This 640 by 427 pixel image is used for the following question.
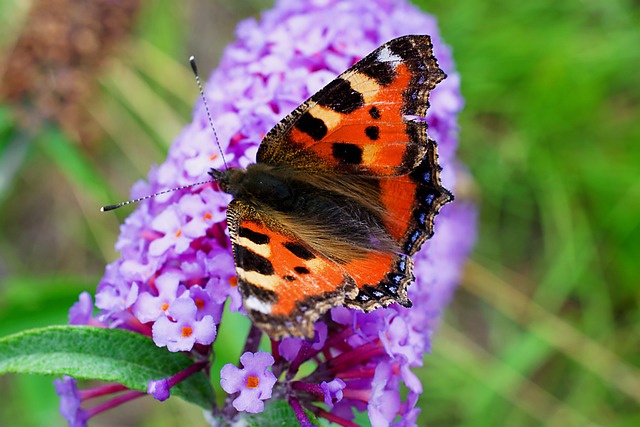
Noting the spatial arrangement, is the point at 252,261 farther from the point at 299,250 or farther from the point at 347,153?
the point at 347,153

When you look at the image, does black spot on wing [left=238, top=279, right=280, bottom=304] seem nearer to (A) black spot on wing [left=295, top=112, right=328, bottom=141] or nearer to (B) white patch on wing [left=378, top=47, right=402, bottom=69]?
(A) black spot on wing [left=295, top=112, right=328, bottom=141]

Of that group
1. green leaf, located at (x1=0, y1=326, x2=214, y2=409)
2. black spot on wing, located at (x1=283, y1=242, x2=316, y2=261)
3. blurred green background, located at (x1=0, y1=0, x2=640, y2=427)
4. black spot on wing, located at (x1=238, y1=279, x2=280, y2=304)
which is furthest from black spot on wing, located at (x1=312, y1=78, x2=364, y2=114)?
blurred green background, located at (x1=0, y1=0, x2=640, y2=427)

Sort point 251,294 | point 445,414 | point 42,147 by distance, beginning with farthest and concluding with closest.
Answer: point 445,414 < point 42,147 < point 251,294

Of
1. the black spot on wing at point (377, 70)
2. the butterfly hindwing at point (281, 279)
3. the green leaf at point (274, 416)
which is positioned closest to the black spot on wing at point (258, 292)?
the butterfly hindwing at point (281, 279)

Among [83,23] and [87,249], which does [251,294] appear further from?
[87,249]

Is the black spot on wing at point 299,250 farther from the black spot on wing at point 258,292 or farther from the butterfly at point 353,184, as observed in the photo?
the black spot on wing at point 258,292

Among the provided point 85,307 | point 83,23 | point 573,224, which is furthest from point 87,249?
point 573,224
